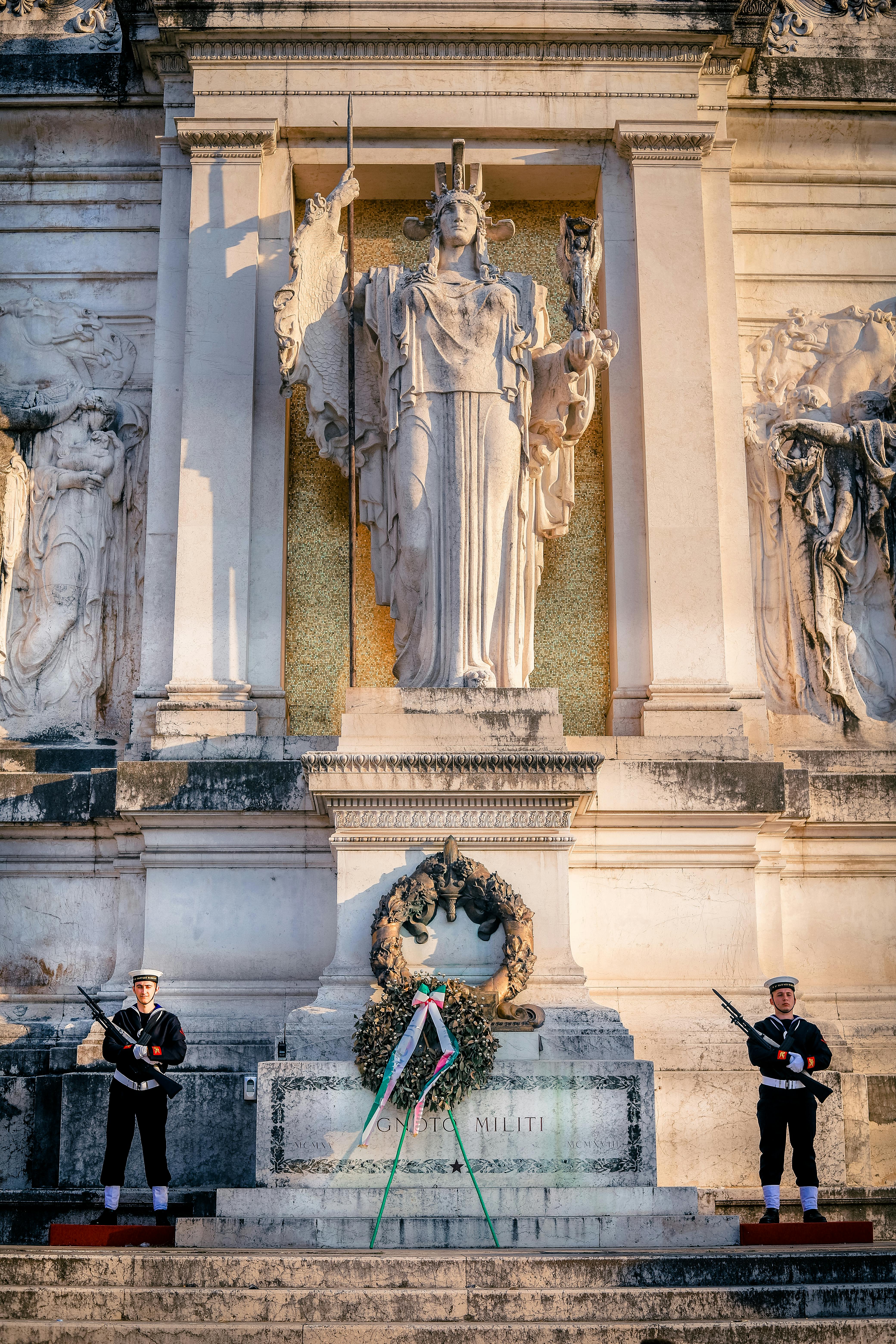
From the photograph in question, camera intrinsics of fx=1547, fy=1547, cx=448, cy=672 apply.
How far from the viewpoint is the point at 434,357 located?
42.0 ft

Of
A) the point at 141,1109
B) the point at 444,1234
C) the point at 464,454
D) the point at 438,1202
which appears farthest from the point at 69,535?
the point at 444,1234

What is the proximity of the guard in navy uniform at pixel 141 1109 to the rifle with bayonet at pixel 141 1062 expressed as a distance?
0.8 inches

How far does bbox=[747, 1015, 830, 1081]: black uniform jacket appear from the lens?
10.4m

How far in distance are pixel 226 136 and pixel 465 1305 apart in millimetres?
10517

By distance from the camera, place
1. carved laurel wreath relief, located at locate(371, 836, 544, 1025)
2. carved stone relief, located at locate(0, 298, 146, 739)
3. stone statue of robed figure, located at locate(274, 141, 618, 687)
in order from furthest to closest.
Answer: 1. carved stone relief, located at locate(0, 298, 146, 739)
2. stone statue of robed figure, located at locate(274, 141, 618, 687)
3. carved laurel wreath relief, located at locate(371, 836, 544, 1025)

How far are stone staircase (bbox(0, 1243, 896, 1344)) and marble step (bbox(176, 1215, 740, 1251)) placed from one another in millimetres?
482

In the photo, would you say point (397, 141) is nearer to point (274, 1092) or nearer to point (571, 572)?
point (571, 572)

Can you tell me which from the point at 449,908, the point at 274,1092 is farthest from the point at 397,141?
the point at 274,1092

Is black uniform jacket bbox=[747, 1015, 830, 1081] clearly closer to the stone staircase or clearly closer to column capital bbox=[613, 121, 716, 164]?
the stone staircase

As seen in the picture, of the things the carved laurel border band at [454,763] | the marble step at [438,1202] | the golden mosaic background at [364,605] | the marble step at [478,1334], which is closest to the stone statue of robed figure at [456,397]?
the golden mosaic background at [364,605]

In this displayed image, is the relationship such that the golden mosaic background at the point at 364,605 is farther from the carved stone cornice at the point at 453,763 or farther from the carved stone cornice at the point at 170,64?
the carved stone cornice at the point at 170,64

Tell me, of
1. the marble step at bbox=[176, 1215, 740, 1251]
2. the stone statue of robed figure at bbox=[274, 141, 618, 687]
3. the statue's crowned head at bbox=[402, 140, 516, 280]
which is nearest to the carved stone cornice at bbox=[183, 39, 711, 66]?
the statue's crowned head at bbox=[402, 140, 516, 280]

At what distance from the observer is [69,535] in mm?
14164

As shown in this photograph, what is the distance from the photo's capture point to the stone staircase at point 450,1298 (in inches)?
315
